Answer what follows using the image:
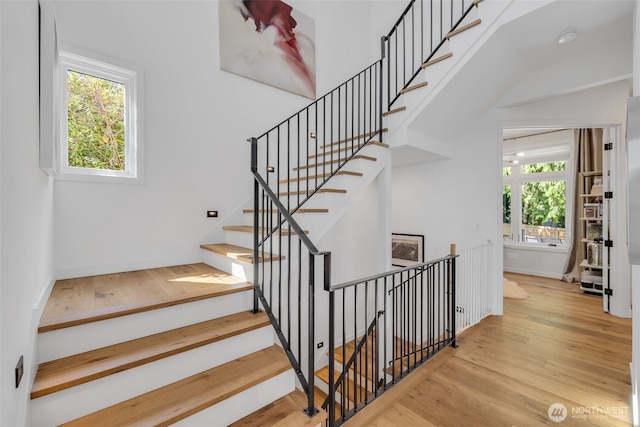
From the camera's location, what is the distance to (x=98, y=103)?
8.54 feet

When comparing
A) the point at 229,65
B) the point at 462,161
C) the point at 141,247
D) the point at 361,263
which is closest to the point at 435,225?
the point at 462,161

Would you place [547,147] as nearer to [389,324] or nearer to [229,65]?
[389,324]

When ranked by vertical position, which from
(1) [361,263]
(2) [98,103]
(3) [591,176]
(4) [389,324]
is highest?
(2) [98,103]

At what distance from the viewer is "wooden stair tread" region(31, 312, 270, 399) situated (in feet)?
4.15

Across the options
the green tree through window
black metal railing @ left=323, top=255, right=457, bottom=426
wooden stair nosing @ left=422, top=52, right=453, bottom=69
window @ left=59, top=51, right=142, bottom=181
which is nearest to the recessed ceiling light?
wooden stair nosing @ left=422, top=52, right=453, bottom=69

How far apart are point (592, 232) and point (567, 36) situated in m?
3.94

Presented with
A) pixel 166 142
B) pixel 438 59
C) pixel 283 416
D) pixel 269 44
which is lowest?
pixel 283 416

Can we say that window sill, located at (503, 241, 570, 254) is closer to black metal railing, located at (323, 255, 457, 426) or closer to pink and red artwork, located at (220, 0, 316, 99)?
black metal railing, located at (323, 255, 457, 426)

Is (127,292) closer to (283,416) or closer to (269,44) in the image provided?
(283,416)

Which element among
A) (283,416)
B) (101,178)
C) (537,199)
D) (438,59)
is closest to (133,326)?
(283,416)

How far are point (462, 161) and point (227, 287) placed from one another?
371cm

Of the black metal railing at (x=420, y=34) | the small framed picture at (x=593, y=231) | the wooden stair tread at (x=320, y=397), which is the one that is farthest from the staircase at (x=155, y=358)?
the small framed picture at (x=593, y=231)

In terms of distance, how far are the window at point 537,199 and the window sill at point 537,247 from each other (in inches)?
6.6

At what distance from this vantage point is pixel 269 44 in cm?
368
